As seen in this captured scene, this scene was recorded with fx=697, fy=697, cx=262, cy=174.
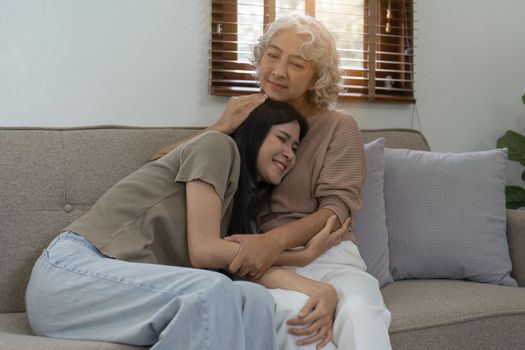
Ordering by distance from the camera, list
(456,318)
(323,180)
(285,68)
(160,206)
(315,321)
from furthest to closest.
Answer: (285,68)
(323,180)
(456,318)
(160,206)
(315,321)

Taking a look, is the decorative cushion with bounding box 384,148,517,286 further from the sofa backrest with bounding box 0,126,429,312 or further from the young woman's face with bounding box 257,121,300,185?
the sofa backrest with bounding box 0,126,429,312

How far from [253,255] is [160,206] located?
25 centimetres

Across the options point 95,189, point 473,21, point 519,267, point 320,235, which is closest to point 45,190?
point 95,189

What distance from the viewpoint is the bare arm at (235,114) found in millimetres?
1937

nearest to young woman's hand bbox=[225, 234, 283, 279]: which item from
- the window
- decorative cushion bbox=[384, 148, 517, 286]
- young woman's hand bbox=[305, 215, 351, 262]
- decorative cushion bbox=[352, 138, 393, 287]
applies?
young woman's hand bbox=[305, 215, 351, 262]

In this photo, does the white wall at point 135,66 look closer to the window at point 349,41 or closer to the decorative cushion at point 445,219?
the window at point 349,41

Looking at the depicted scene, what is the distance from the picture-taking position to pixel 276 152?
1.82 meters

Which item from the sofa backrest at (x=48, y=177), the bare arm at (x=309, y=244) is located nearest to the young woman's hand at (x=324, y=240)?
the bare arm at (x=309, y=244)

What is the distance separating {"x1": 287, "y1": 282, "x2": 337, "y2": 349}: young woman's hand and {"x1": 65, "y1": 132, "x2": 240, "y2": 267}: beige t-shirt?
317 mm

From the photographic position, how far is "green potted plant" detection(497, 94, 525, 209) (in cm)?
291

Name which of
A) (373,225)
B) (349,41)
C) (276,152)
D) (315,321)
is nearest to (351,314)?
(315,321)

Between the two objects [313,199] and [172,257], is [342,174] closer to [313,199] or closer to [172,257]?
[313,199]

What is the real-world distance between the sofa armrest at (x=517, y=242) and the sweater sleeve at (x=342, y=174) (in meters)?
0.60

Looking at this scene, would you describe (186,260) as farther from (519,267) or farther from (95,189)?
(519,267)
